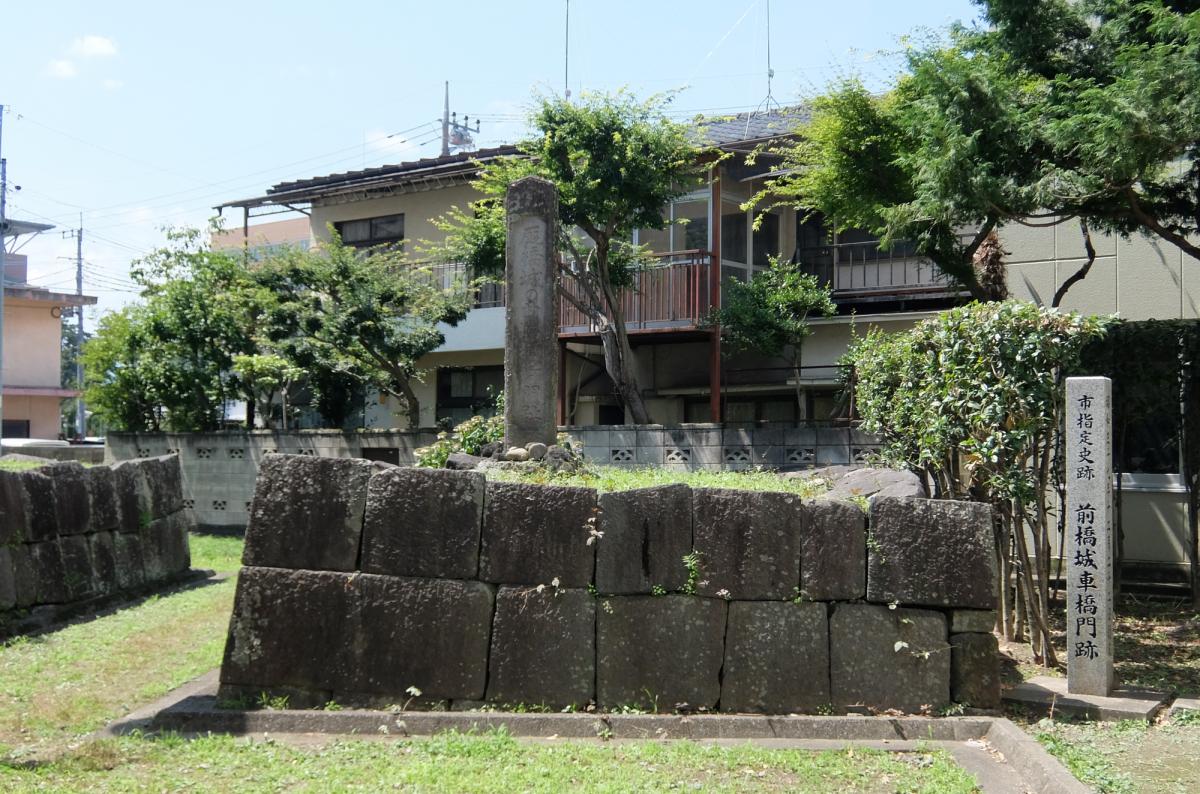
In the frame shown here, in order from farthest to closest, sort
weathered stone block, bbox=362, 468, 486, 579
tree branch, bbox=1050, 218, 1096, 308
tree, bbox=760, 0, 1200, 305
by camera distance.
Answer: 1. tree branch, bbox=1050, 218, 1096, 308
2. tree, bbox=760, 0, 1200, 305
3. weathered stone block, bbox=362, 468, 486, 579

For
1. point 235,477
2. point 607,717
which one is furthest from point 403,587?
point 235,477

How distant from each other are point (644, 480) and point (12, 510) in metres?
6.86

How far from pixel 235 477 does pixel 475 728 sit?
44.3 ft

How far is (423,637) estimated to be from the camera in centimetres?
686

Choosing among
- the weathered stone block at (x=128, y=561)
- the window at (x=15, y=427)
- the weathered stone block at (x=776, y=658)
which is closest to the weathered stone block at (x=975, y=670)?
the weathered stone block at (x=776, y=658)

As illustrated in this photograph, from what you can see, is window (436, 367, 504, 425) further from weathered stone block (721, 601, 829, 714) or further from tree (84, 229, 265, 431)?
weathered stone block (721, 601, 829, 714)

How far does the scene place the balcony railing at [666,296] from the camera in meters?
16.7

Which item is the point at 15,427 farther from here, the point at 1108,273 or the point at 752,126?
the point at 1108,273

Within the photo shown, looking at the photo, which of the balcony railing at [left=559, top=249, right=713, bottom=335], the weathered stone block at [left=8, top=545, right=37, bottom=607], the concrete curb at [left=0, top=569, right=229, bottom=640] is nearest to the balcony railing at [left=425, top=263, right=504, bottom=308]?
the balcony railing at [left=559, top=249, right=713, bottom=335]

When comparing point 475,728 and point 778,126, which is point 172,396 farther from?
point 475,728

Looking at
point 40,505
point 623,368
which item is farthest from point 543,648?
point 623,368

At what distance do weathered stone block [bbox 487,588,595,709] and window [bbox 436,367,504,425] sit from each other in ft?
44.8

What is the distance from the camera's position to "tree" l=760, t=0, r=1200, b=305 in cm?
870

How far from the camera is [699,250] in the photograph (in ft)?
54.3
